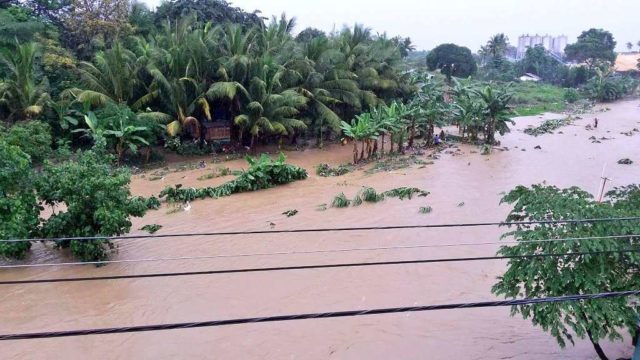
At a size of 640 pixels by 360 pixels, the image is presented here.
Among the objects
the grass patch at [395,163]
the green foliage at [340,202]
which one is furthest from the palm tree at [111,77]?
the green foliage at [340,202]

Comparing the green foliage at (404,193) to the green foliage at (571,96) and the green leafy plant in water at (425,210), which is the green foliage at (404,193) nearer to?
the green leafy plant in water at (425,210)

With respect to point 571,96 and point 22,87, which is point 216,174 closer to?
point 22,87

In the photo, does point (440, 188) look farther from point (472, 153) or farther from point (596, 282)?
point (596, 282)

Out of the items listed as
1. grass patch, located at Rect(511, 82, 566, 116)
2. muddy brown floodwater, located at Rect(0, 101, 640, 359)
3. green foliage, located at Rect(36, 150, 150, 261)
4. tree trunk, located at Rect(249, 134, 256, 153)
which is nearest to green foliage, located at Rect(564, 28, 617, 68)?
grass patch, located at Rect(511, 82, 566, 116)

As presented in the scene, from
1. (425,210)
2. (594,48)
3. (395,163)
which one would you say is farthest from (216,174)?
(594,48)

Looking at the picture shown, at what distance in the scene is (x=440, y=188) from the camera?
14.5 meters

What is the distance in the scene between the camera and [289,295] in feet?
26.2

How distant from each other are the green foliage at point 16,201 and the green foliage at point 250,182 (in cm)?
434

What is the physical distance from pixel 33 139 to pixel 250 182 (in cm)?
650

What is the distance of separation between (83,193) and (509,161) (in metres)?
14.7

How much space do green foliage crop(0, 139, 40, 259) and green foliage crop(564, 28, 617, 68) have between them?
5453 cm

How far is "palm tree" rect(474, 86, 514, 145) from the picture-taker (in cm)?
2034

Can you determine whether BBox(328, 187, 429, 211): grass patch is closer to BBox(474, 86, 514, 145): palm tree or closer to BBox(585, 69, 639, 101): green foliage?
BBox(474, 86, 514, 145): palm tree

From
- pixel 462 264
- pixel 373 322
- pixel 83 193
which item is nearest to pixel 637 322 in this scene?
pixel 373 322
